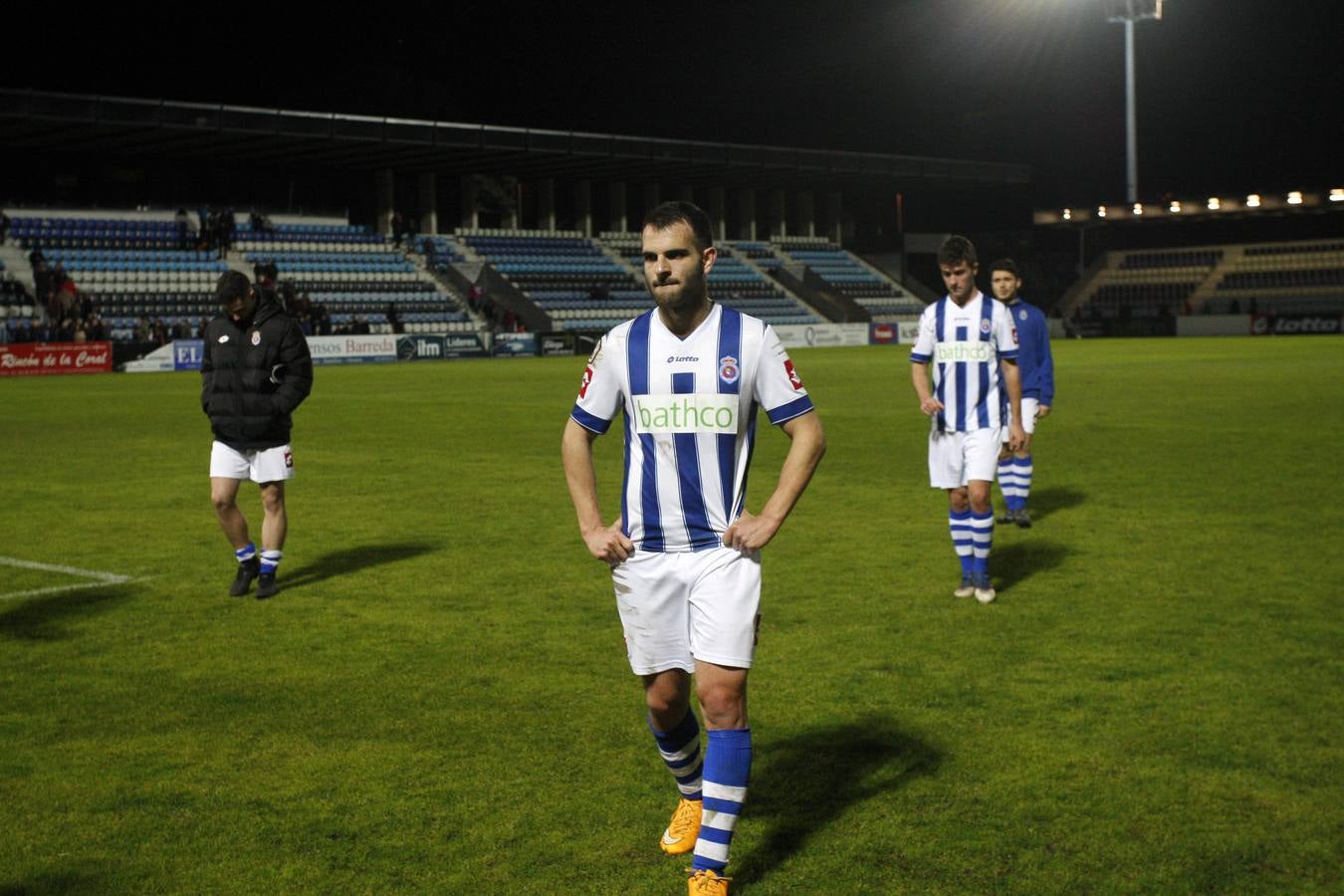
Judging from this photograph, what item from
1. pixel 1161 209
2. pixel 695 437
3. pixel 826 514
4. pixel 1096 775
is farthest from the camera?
pixel 1161 209

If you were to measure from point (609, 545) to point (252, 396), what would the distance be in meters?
5.25

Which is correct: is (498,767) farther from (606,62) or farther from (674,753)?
(606,62)

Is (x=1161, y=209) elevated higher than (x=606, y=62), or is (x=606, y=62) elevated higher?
(x=606, y=62)

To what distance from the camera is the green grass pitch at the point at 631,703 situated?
4367mm

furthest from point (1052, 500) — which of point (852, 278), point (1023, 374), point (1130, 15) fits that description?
point (852, 278)

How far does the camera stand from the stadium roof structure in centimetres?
4953

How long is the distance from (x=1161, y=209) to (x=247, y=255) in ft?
159

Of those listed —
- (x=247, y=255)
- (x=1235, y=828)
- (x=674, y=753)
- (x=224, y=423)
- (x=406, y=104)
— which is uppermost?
(x=406, y=104)

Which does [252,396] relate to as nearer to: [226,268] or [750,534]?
[750,534]

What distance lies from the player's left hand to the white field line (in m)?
6.50

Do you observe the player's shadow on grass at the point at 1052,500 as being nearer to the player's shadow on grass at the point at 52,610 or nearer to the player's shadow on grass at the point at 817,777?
the player's shadow on grass at the point at 817,777

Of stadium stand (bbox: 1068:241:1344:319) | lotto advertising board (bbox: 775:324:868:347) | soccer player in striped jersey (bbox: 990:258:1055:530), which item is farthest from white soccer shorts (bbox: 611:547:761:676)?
stadium stand (bbox: 1068:241:1344:319)

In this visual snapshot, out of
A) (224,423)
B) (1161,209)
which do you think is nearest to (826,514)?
(224,423)

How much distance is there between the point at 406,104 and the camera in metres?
66.4
